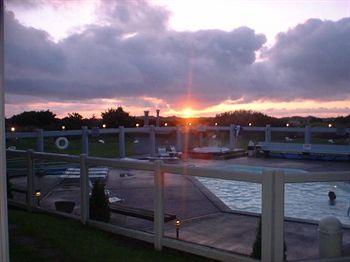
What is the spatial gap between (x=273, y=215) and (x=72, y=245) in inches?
101

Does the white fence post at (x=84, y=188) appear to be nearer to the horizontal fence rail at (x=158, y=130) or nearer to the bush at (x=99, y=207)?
the bush at (x=99, y=207)

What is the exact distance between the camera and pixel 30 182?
807 centimetres

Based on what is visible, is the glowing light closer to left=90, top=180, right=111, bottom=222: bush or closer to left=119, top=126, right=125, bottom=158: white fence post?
left=119, top=126, right=125, bottom=158: white fence post

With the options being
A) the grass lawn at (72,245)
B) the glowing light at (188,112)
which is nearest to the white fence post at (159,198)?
the grass lawn at (72,245)

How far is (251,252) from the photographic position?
16.0 feet

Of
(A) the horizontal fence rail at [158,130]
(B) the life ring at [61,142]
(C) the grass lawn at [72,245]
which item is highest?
(A) the horizontal fence rail at [158,130]

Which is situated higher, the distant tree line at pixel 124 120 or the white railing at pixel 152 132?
the distant tree line at pixel 124 120

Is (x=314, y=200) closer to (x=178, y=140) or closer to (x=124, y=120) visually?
(x=178, y=140)

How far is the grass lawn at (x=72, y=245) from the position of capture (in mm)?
5062

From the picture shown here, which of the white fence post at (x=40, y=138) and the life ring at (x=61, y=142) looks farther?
the life ring at (x=61, y=142)

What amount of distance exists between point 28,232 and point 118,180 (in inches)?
309

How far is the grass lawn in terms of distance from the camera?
5.06 meters

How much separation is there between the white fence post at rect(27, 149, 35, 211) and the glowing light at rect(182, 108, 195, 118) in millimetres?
31373

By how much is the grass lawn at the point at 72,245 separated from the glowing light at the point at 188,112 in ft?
108
